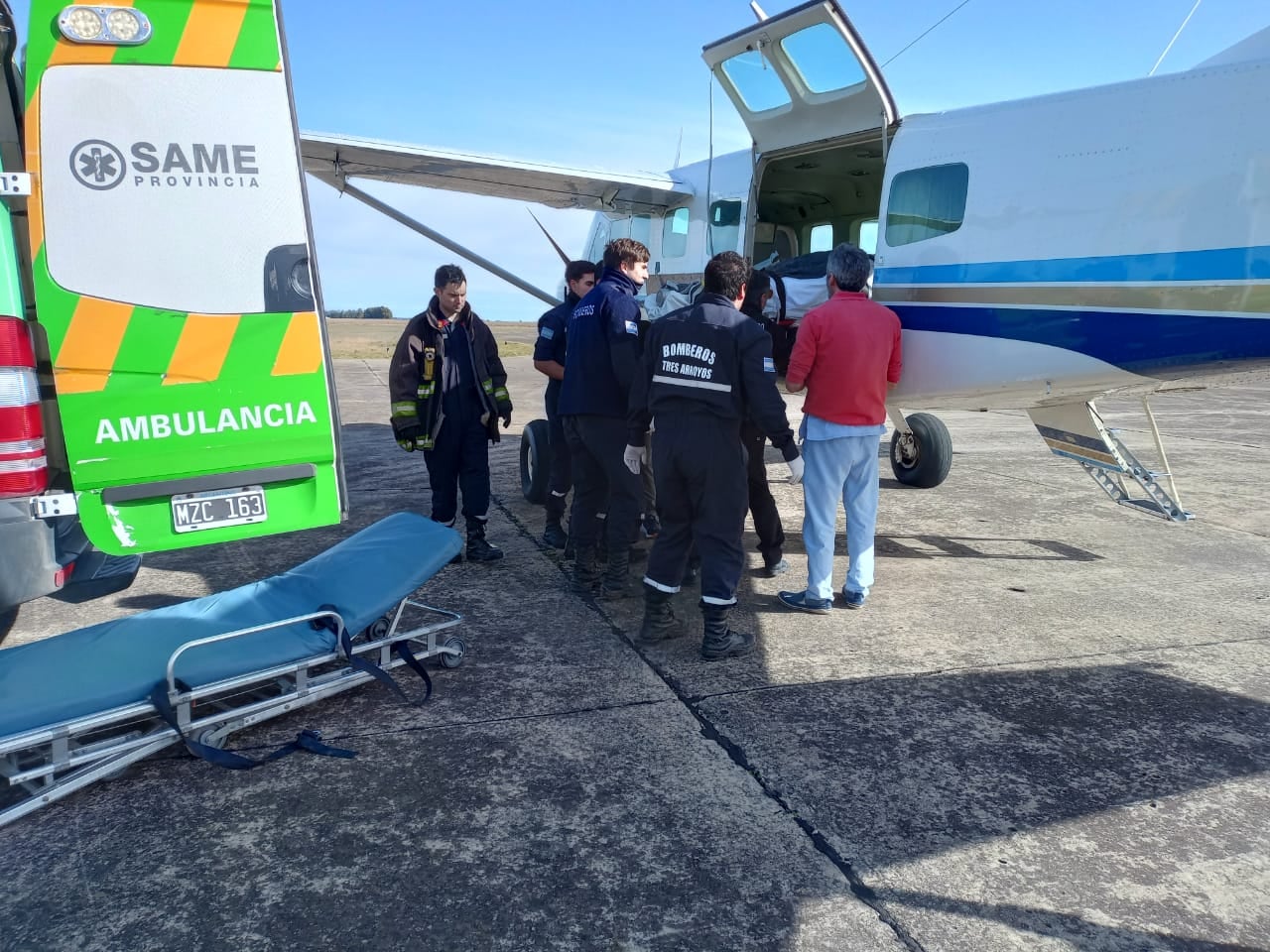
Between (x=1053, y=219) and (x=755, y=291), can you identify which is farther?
(x=755, y=291)

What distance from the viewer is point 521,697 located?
3.56 metres

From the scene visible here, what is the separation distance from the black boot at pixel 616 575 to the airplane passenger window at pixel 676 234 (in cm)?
505

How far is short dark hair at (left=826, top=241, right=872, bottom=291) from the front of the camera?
4555 millimetres

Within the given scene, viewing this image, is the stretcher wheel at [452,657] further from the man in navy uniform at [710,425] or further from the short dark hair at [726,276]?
the short dark hair at [726,276]

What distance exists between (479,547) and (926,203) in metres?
3.38

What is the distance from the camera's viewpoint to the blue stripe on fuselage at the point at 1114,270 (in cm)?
385

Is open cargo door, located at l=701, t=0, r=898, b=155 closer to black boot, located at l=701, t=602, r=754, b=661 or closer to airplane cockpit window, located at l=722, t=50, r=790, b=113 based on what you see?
airplane cockpit window, located at l=722, t=50, r=790, b=113

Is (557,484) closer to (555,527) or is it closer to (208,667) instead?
(555,527)

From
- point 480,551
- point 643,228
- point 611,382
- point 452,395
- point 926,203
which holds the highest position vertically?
point 643,228

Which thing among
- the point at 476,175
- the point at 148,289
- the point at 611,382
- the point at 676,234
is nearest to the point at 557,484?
the point at 611,382

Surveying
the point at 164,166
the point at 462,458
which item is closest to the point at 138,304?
the point at 164,166

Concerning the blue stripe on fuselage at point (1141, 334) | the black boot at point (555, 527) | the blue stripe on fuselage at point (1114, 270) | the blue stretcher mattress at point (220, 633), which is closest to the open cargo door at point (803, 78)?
the blue stripe on fuselage at point (1114, 270)

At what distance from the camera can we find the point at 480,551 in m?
5.48

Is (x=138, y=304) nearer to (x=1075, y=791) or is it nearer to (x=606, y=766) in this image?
(x=606, y=766)
